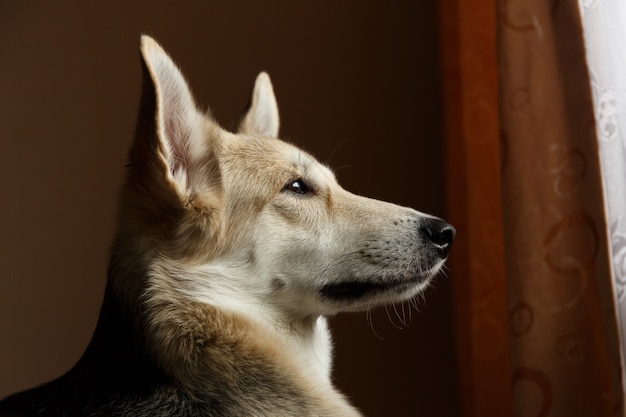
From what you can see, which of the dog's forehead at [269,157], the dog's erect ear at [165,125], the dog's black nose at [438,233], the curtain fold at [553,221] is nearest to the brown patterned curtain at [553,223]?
the curtain fold at [553,221]

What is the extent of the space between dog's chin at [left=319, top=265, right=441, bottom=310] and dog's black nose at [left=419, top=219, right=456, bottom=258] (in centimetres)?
4

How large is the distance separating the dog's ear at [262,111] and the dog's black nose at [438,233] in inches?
17.0

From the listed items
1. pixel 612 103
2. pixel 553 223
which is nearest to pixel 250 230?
pixel 553 223

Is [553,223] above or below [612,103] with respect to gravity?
below

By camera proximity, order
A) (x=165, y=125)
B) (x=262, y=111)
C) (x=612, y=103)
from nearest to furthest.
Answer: (x=165, y=125) → (x=612, y=103) → (x=262, y=111)

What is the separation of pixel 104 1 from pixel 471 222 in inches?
73.8

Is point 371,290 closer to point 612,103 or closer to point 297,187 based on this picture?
point 297,187

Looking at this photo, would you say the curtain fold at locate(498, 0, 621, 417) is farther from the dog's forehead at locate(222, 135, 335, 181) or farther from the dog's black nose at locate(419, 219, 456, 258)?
the dog's forehead at locate(222, 135, 335, 181)

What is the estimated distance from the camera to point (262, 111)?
153 centimetres

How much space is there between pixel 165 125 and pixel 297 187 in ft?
0.84

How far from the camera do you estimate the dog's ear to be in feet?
4.88

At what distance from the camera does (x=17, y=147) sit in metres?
3.08

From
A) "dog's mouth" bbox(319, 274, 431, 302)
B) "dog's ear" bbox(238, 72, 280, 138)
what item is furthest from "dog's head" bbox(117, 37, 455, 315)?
"dog's ear" bbox(238, 72, 280, 138)

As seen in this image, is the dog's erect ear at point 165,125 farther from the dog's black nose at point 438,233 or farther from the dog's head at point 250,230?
the dog's black nose at point 438,233
